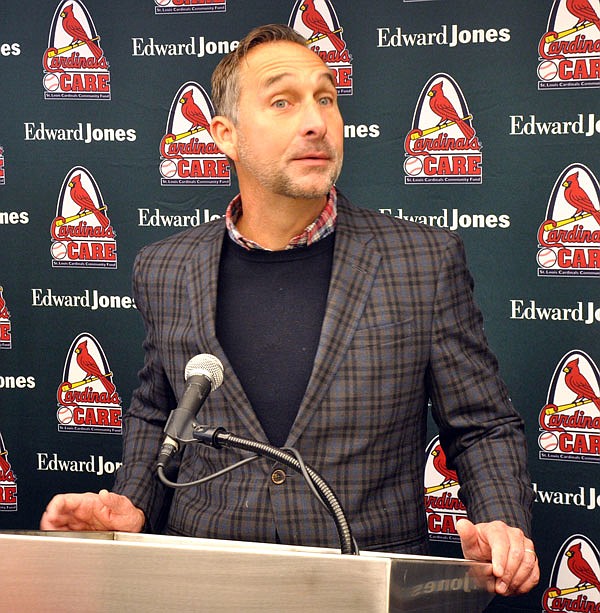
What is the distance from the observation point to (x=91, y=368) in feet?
10.6

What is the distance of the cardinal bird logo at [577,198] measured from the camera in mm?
2707

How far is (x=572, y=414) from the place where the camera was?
279 cm

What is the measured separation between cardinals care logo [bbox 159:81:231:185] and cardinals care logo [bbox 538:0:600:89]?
1.05 meters

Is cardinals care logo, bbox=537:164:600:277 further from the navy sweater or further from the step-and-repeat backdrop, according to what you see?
the navy sweater

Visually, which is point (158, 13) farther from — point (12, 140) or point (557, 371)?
point (557, 371)

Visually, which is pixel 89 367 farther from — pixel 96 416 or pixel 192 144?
pixel 192 144

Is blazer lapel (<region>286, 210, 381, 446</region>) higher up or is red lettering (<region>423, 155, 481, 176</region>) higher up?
red lettering (<region>423, 155, 481, 176</region>)

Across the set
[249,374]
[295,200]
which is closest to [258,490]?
[249,374]

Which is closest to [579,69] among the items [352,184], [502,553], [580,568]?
[352,184]

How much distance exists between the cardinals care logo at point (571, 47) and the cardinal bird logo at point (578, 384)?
2.71ft

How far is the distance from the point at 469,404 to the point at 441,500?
1.19 metres

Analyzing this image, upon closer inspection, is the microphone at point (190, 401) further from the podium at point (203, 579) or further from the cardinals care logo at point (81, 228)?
the cardinals care logo at point (81, 228)

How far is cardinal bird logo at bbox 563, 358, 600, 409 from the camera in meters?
2.77

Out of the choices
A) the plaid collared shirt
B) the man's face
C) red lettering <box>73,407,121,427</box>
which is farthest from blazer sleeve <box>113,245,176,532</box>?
red lettering <box>73,407,121,427</box>
